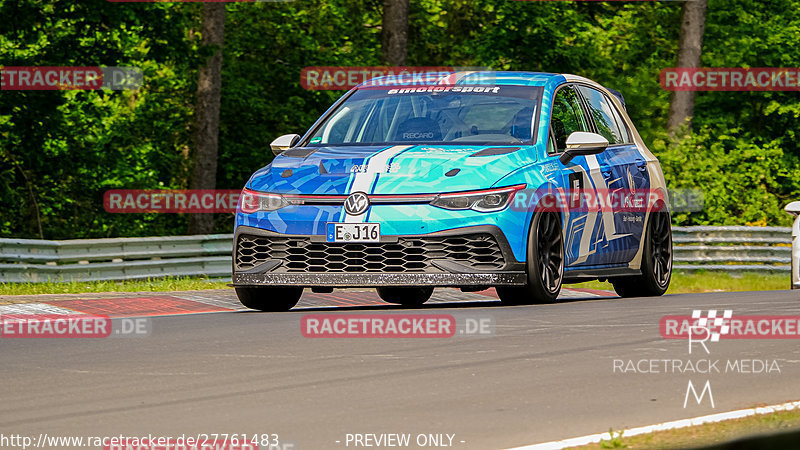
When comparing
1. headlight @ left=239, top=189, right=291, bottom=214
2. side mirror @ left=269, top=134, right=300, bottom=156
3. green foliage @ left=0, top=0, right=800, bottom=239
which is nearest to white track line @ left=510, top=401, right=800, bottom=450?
headlight @ left=239, top=189, right=291, bottom=214

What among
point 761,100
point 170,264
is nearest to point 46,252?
point 170,264

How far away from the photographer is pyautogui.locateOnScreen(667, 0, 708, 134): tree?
106 ft

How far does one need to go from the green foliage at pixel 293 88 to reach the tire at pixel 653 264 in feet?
46.8

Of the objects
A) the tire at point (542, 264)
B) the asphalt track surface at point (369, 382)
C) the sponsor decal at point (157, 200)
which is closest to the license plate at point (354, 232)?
the asphalt track surface at point (369, 382)

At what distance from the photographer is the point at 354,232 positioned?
11.5 m

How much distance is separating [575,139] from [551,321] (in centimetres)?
167

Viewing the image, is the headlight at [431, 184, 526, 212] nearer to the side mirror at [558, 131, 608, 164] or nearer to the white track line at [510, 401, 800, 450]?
the side mirror at [558, 131, 608, 164]

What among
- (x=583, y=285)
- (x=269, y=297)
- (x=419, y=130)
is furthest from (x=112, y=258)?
(x=419, y=130)

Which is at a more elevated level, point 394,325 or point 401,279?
point 401,279

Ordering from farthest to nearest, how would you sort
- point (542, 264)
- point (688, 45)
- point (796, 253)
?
point (688, 45), point (796, 253), point (542, 264)

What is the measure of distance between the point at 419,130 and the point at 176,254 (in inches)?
371

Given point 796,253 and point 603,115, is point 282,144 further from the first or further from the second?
point 796,253

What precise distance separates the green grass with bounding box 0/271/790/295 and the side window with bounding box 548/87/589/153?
553 centimetres

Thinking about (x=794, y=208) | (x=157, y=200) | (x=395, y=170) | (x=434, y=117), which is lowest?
(x=157, y=200)
